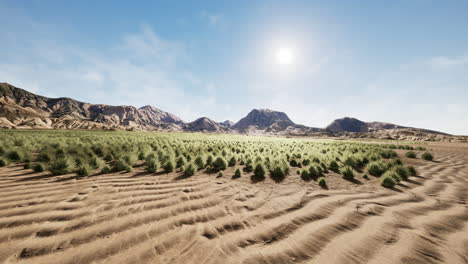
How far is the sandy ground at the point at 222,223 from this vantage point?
188 centimetres

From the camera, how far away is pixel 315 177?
5.58 meters

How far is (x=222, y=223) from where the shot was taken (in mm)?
2564

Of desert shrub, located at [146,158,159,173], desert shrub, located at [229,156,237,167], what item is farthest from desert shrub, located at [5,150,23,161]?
desert shrub, located at [229,156,237,167]

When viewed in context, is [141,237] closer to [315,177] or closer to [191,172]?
[191,172]

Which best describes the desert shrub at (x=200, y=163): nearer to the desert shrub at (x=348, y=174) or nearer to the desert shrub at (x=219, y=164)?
the desert shrub at (x=219, y=164)

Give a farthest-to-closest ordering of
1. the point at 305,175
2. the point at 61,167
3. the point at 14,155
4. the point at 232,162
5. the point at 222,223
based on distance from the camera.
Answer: the point at 232,162
the point at 14,155
the point at 305,175
the point at 61,167
the point at 222,223

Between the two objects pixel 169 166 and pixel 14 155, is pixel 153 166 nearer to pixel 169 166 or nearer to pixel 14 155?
pixel 169 166

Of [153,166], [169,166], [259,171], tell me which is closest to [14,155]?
[153,166]

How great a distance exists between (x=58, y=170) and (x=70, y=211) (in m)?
2.99

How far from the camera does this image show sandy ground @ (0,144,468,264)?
1883 mm

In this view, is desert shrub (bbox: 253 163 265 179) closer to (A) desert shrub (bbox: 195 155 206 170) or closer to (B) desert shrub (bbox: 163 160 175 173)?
(A) desert shrub (bbox: 195 155 206 170)

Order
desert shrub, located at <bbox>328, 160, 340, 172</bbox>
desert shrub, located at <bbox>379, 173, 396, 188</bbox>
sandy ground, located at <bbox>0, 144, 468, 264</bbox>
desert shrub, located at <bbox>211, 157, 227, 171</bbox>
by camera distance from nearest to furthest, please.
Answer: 1. sandy ground, located at <bbox>0, 144, 468, 264</bbox>
2. desert shrub, located at <bbox>379, 173, 396, 188</bbox>
3. desert shrub, located at <bbox>211, 157, 227, 171</bbox>
4. desert shrub, located at <bbox>328, 160, 340, 172</bbox>

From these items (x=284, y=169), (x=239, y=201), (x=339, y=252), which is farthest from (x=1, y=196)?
(x=284, y=169)

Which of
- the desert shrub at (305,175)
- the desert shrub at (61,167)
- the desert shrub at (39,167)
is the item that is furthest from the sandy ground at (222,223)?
the desert shrub at (305,175)
